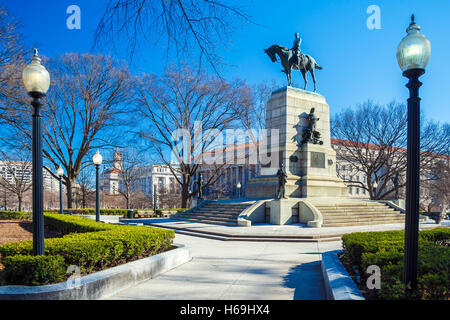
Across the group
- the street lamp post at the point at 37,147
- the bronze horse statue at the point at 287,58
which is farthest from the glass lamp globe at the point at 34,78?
the bronze horse statue at the point at 287,58

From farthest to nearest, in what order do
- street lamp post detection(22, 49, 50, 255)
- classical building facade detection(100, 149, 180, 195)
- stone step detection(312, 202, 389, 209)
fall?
classical building facade detection(100, 149, 180, 195) < stone step detection(312, 202, 389, 209) < street lamp post detection(22, 49, 50, 255)

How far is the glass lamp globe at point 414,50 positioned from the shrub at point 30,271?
20.6 feet

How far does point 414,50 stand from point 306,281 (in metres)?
4.57

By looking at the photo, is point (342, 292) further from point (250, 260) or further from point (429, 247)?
point (250, 260)

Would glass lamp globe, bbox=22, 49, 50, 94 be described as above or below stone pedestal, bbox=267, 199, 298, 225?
above

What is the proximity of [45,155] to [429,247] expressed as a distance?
97.0 feet

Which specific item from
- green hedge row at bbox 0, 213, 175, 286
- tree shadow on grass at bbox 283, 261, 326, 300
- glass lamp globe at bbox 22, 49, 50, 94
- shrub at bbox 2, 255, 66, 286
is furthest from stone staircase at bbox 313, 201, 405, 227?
glass lamp globe at bbox 22, 49, 50, 94

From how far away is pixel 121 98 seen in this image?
93.9 ft

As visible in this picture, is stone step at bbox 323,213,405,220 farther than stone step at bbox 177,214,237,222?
No

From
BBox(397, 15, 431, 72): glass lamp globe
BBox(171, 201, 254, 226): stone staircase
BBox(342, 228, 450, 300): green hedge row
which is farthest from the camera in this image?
BBox(171, 201, 254, 226): stone staircase

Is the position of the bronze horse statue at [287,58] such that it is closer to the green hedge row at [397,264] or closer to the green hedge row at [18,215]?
the green hedge row at [397,264]

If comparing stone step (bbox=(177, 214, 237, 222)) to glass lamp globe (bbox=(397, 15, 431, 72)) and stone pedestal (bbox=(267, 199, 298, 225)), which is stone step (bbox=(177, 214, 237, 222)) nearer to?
stone pedestal (bbox=(267, 199, 298, 225))

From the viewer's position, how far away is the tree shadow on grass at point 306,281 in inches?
206

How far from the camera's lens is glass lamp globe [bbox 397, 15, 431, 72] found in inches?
176
